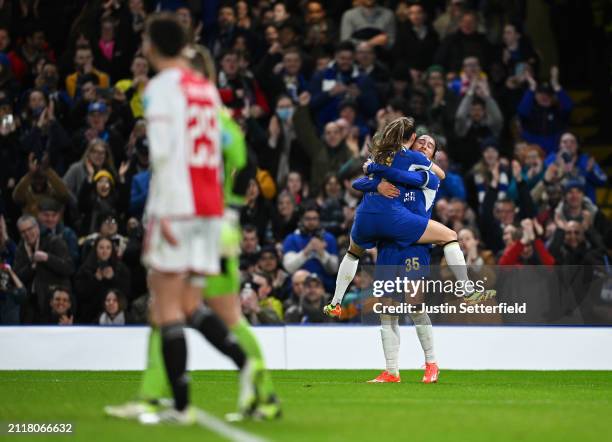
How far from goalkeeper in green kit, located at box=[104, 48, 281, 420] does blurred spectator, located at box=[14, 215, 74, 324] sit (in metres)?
8.44

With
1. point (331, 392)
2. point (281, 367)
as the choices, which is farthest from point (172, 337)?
point (281, 367)

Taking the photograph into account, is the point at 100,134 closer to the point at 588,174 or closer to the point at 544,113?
the point at 544,113

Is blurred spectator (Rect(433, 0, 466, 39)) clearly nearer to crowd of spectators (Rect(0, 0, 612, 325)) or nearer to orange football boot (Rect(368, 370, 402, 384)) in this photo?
crowd of spectators (Rect(0, 0, 612, 325))

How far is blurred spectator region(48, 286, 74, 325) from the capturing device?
53.8 feet

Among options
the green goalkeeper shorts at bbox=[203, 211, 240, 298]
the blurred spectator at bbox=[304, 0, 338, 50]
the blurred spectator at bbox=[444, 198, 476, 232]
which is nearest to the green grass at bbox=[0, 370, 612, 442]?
the green goalkeeper shorts at bbox=[203, 211, 240, 298]

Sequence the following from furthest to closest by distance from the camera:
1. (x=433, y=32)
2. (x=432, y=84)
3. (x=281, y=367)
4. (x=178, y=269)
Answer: (x=433, y=32) → (x=432, y=84) → (x=281, y=367) → (x=178, y=269)

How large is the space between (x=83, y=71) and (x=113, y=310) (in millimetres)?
4942

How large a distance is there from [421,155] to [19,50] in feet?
32.5

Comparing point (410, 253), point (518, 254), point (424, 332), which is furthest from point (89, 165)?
point (424, 332)

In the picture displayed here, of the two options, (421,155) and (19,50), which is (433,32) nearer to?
(19,50)

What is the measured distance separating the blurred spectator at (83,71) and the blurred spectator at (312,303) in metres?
5.16

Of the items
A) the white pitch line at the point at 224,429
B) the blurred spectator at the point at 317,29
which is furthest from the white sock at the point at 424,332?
the blurred spectator at the point at 317,29

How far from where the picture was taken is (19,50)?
20.9 metres

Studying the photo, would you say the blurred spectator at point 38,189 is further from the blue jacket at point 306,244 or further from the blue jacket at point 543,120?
the blue jacket at point 543,120
